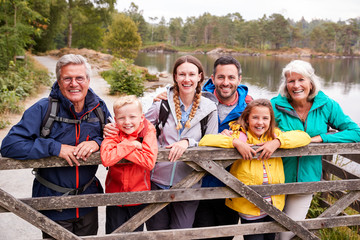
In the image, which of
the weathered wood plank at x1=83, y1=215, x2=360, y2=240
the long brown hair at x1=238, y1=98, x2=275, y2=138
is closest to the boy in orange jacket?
the weathered wood plank at x1=83, y1=215, x2=360, y2=240

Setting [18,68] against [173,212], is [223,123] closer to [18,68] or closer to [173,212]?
[173,212]

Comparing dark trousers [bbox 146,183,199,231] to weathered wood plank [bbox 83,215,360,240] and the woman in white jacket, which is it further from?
weathered wood plank [bbox 83,215,360,240]

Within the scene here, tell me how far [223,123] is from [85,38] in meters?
44.2

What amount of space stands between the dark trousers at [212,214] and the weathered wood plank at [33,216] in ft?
3.90

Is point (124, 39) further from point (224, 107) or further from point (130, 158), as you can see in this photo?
point (130, 158)

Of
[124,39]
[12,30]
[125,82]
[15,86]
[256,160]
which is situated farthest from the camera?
[124,39]

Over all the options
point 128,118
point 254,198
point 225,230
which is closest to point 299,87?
point 254,198

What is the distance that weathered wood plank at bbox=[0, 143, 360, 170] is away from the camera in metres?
2.09

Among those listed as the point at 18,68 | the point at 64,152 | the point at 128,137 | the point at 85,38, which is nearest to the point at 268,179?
the point at 128,137

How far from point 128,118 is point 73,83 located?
0.52 meters

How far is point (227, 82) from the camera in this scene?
9.35 ft

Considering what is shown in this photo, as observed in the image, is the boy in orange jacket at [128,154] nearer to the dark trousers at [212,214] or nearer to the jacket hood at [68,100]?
the jacket hood at [68,100]

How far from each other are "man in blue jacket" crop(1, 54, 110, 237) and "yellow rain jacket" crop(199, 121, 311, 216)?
93cm

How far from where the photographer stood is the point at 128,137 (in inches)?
93.0
